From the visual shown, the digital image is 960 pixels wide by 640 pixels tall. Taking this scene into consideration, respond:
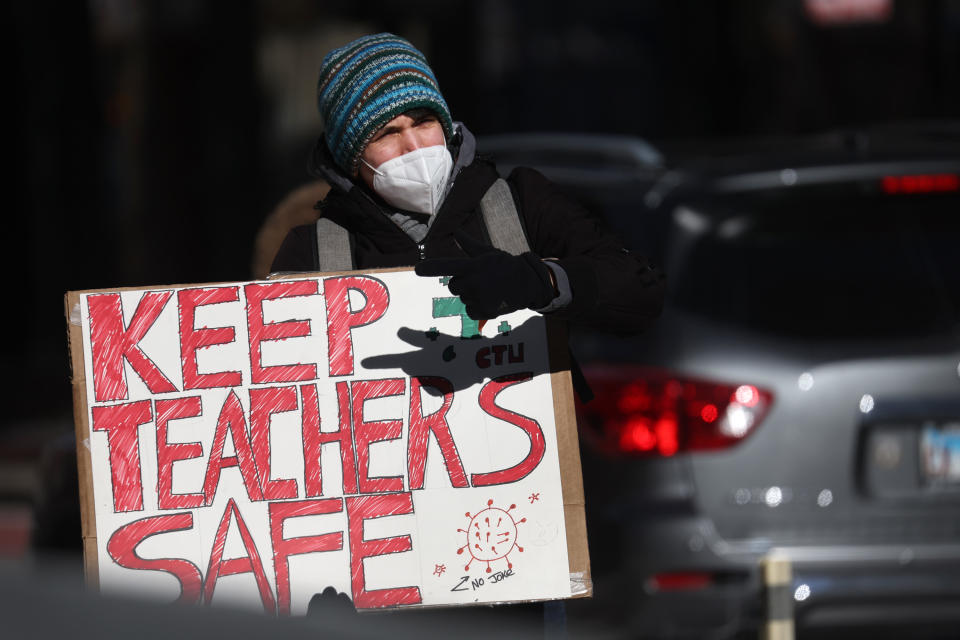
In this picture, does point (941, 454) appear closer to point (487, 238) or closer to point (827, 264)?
point (827, 264)

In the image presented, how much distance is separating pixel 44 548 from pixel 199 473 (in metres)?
2.07

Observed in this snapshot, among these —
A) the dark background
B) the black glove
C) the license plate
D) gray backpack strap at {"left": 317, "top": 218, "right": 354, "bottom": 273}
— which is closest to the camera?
the black glove

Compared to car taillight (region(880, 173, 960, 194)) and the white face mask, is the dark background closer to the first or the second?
car taillight (region(880, 173, 960, 194))

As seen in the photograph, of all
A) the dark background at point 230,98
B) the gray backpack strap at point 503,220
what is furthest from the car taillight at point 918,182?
the dark background at point 230,98

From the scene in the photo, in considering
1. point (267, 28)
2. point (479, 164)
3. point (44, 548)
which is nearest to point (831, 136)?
point (479, 164)

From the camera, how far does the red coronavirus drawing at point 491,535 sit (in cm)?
305

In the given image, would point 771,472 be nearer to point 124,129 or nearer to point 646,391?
point 646,391

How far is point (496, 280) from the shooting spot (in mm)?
2854

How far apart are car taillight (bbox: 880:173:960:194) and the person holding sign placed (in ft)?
5.42

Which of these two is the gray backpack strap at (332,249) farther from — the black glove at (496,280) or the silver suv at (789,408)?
the silver suv at (789,408)

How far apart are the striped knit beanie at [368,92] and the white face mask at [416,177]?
81mm

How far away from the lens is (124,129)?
1446 cm

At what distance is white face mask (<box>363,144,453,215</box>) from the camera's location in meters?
3.11

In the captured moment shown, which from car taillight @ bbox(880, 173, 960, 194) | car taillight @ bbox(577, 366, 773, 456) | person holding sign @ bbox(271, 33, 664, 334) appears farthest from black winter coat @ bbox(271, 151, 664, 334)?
car taillight @ bbox(880, 173, 960, 194)
